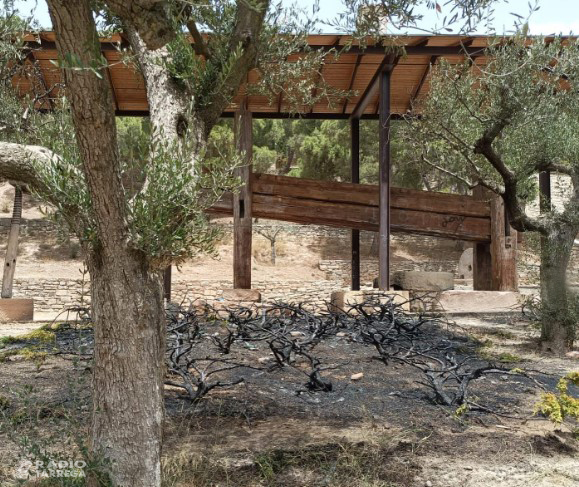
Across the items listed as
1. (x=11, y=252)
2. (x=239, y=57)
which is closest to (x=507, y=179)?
(x=239, y=57)

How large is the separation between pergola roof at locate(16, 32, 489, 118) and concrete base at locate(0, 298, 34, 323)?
4.03 m

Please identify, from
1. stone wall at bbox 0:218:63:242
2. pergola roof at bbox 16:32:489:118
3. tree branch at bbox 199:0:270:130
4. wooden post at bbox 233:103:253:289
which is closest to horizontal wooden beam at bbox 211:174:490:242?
wooden post at bbox 233:103:253:289

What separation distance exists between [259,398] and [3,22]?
4727 millimetres

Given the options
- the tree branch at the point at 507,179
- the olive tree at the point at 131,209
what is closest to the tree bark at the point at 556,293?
the tree branch at the point at 507,179

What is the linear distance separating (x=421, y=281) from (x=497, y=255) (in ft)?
5.06

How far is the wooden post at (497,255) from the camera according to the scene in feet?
40.2

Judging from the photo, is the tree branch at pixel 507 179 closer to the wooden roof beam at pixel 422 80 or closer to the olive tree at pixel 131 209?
the wooden roof beam at pixel 422 80

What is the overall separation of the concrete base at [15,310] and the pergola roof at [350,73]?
13.2ft

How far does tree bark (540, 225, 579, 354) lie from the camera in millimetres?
8234

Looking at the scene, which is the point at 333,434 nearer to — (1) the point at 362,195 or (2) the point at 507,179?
(2) the point at 507,179

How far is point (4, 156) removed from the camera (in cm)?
319

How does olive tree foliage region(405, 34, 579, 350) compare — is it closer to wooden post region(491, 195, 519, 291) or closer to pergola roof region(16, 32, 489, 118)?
pergola roof region(16, 32, 489, 118)

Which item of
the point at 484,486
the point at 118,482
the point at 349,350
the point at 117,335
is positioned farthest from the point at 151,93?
the point at 349,350

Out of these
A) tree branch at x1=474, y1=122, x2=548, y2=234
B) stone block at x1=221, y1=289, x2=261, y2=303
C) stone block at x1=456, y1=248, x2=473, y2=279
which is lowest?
stone block at x1=221, y1=289, x2=261, y2=303
